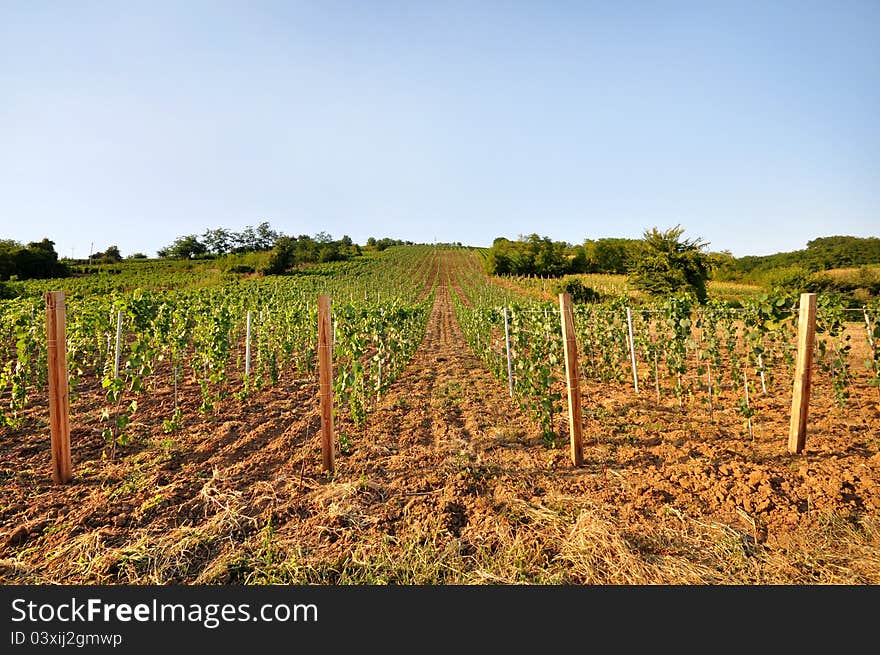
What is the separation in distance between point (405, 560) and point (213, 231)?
102 m

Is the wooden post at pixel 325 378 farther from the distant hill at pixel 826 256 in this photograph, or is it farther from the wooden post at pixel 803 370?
the distant hill at pixel 826 256

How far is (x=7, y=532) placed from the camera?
10.0 ft

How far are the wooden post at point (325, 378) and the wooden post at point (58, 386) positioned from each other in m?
2.34

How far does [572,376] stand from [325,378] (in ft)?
8.47

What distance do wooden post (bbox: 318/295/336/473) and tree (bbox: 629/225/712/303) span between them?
69.3ft

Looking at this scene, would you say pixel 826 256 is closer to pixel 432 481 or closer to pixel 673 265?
pixel 673 265

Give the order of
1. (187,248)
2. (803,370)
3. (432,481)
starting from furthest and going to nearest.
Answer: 1. (187,248)
2. (803,370)
3. (432,481)

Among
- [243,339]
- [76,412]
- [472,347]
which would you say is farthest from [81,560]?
[472,347]

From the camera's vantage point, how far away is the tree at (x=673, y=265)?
20797mm

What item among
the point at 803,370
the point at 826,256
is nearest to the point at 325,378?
the point at 803,370

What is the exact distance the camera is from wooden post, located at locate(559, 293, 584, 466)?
13.4 feet

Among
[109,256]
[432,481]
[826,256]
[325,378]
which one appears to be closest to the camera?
[432,481]

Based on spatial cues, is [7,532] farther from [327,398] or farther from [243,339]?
[243,339]

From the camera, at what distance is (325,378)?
4070 millimetres
